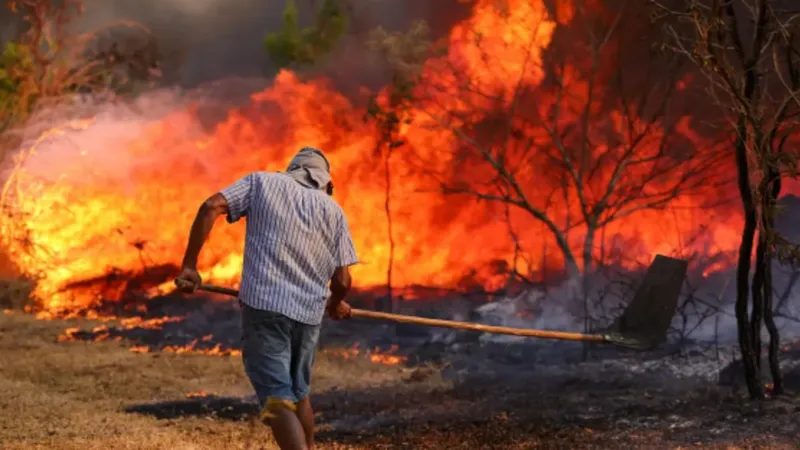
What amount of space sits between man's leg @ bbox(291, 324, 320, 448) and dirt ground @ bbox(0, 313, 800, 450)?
4.14 feet

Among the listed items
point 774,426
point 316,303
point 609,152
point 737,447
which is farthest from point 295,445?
A: point 609,152

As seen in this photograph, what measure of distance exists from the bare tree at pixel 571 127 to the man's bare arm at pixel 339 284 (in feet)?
17.7

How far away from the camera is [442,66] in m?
10.9

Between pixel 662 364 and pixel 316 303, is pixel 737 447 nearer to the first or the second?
pixel 316 303

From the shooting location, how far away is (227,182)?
11703 mm

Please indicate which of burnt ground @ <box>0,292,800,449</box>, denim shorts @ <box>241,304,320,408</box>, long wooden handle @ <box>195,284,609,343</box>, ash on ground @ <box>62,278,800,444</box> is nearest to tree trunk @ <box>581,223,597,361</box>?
ash on ground @ <box>62,278,800,444</box>

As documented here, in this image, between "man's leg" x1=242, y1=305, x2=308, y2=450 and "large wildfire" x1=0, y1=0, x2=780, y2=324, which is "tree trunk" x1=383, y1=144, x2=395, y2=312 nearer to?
"large wildfire" x1=0, y1=0, x2=780, y2=324

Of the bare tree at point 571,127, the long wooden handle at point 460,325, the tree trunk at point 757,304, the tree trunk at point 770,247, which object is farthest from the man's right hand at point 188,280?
the bare tree at point 571,127

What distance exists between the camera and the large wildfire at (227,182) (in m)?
11.1

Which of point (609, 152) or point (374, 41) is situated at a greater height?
point (374, 41)

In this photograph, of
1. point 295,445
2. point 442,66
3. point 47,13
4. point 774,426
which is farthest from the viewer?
point 47,13

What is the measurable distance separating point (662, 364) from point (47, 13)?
9.29 metres

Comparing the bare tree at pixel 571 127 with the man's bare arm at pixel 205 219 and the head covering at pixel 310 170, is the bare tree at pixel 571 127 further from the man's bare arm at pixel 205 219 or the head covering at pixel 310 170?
the man's bare arm at pixel 205 219

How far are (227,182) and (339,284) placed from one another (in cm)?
751
